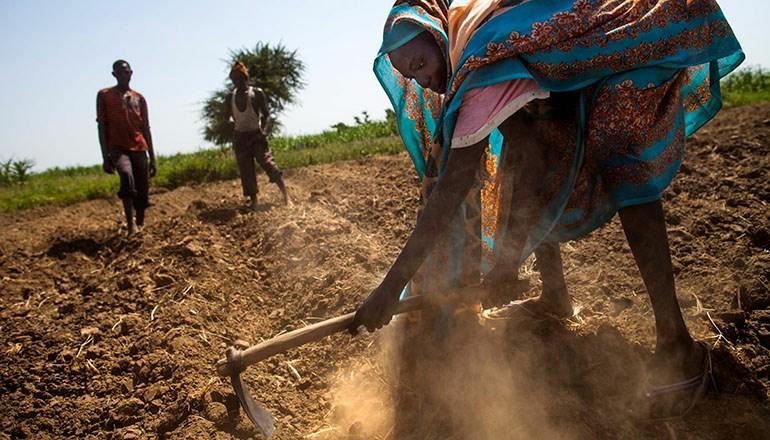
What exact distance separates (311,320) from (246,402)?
1216 millimetres

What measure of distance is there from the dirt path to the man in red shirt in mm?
948

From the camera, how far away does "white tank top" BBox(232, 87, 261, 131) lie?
660cm

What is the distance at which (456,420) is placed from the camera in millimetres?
2246

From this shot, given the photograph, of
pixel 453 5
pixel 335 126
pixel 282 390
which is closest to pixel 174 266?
pixel 282 390

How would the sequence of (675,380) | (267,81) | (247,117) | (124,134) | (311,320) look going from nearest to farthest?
1. (675,380)
2. (311,320)
3. (124,134)
4. (247,117)
5. (267,81)

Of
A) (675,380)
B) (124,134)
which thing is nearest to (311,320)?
(675,380)

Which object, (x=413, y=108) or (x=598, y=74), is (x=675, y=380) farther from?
(x=413, y=108)

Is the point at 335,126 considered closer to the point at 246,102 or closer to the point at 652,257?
the point at 246,102

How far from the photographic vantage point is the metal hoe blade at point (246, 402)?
2127mm

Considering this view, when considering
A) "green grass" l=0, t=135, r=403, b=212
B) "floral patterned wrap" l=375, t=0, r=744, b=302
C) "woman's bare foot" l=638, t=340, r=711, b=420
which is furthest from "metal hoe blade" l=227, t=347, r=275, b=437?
"green grass" l=0, t=135, r=403, b=212

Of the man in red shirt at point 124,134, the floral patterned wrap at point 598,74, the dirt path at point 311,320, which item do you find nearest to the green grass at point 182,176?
the man in red shirt at point 124,134

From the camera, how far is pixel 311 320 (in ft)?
11.1

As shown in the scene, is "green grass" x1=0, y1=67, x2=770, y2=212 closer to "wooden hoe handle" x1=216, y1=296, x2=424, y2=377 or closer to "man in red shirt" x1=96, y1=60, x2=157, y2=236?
"man in red shirt" x1=96, y1=60, x2=157, y2=236

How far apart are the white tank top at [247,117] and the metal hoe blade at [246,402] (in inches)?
190
